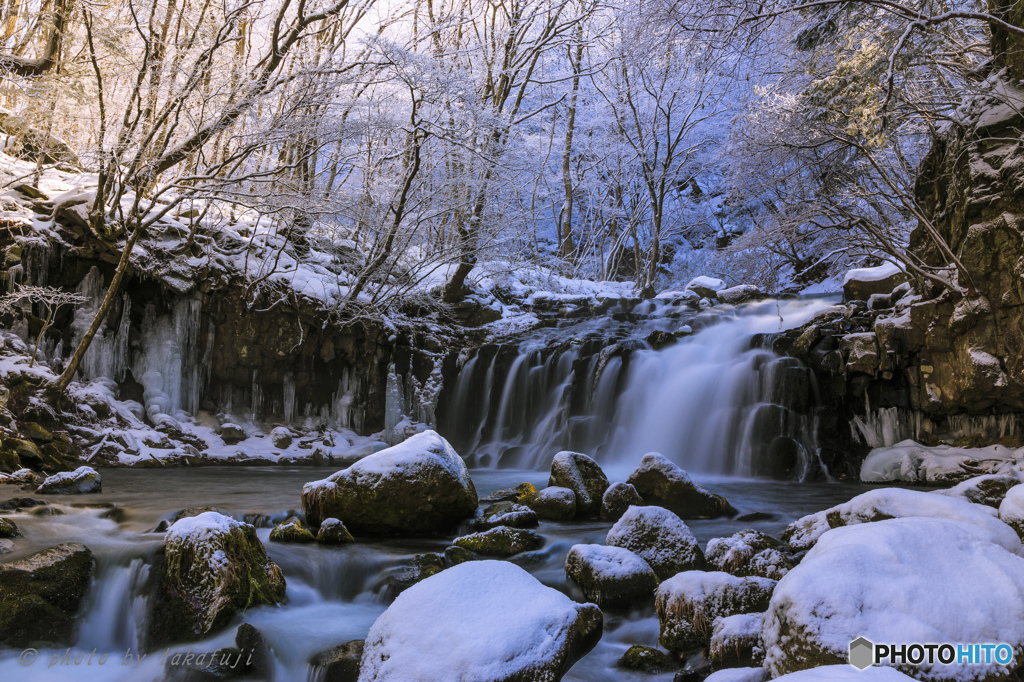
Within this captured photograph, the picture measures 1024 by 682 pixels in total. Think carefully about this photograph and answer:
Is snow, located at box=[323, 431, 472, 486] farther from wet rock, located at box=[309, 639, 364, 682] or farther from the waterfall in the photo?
the waterfall

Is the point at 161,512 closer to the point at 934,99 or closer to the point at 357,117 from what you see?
the point at 357,117

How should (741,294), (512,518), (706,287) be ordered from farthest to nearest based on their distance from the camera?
(706,287), (741,294), (512,518)

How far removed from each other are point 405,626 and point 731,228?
2403 cm

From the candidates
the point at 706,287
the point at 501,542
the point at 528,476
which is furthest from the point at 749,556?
the point at 706,287

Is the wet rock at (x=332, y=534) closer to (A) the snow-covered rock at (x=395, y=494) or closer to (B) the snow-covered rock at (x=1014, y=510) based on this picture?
(A) the snow-covered rock at (x=395, y=494)

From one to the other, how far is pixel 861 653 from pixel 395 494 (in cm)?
401

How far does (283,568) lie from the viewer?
471 centimetres

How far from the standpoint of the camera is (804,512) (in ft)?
21.3

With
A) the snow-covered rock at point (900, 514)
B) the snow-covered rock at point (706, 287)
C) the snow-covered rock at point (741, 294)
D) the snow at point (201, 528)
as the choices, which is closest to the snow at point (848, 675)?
the snow-covered rock at point (900, 514)

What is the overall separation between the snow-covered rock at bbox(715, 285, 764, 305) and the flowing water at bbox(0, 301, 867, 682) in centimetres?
96

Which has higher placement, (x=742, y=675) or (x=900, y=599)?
(x=900, y=599)

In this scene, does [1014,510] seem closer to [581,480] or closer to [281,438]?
[581,480]

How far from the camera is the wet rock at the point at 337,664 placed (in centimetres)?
349

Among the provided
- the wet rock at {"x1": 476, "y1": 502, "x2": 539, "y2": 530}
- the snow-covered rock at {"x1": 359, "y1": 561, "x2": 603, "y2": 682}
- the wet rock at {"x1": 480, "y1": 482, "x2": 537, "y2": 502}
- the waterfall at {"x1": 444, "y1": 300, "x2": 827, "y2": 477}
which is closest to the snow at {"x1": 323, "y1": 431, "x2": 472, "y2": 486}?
the wet rock at {"x1": 476, "y1": 502, "x2": 539, "y2": 530}
